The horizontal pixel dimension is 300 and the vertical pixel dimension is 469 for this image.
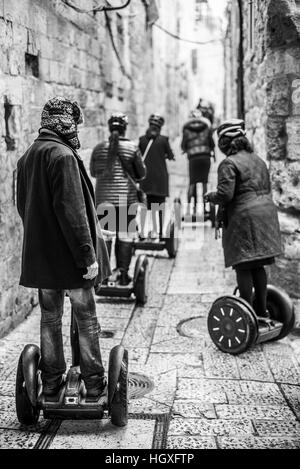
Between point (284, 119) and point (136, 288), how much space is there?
2.19m

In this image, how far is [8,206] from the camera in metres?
5.69

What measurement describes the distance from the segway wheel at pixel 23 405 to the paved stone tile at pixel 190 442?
0.80m

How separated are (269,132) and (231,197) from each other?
3.44 ft

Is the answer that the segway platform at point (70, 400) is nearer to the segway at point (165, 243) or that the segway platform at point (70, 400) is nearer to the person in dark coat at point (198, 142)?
the segway at point (165, 243)

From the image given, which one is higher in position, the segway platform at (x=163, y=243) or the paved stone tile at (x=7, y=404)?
the segway platform at (x=163, y=243)

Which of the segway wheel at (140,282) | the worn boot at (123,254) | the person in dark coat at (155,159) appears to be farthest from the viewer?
the person in dark coat at (155,159)

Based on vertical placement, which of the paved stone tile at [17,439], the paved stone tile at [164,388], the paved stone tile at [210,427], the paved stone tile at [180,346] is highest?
the paved stone tile at [180,346]

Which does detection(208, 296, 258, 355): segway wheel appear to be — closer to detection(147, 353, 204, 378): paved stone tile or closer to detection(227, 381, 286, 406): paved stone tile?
detection(147, 353, 204, 378): paved stone tile

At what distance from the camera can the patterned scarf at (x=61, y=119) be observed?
373cm

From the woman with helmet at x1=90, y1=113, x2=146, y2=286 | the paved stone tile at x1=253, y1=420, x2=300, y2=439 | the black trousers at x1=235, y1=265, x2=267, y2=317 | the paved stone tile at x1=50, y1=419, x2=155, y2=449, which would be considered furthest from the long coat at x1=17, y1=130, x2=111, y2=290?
the woman with helmet at x1=90, y1=113, x2=146, y2=286

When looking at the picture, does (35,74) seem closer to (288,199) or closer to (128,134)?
(288,199)

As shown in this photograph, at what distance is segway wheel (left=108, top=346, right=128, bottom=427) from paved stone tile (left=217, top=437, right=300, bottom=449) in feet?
1.88

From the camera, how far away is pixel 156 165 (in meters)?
8.62

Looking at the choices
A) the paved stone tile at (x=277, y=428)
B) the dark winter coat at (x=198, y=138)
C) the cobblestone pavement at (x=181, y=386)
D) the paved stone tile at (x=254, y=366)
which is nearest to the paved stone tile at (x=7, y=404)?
the cobblestone pavement at (x=181, y=386)
